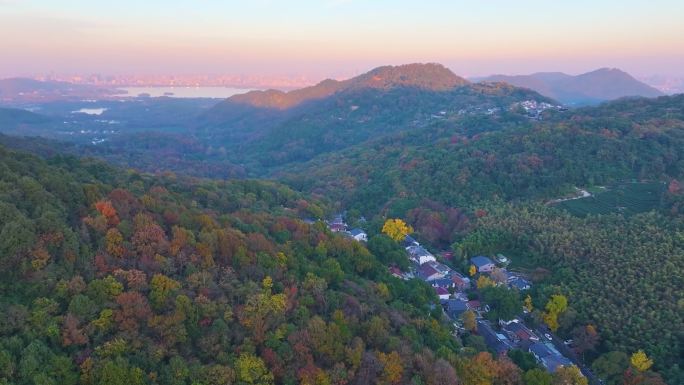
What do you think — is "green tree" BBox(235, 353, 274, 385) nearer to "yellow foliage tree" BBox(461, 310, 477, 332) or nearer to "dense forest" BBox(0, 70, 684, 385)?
"dense forest" BBox(0, 70, 684, 385)

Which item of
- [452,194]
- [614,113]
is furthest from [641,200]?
[614,113]

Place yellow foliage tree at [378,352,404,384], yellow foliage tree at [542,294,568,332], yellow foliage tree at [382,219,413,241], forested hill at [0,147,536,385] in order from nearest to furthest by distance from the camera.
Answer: forested hill at [0,147,536,385]
yellow foliage tree at [378,352,404,384]
yellow foliage tree at [542,294,568,332]
yellow foliage tree at [382,219,413,241]

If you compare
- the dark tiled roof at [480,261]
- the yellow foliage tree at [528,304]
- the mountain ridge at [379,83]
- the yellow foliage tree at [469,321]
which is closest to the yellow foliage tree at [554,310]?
the yellow foliage tree at [528,304]

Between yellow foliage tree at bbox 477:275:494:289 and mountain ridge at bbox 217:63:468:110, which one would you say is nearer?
yellow foliage tree at bbox 477:275:494:289

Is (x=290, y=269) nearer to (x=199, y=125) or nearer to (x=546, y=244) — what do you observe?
(x=546, y=244)

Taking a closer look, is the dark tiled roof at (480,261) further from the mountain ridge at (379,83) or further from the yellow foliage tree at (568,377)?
the mountain ridge at (379,83)

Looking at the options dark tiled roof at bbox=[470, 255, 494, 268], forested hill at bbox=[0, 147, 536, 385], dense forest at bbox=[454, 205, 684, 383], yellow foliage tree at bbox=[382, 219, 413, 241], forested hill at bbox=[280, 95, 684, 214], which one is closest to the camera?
forested hill at bbox=[0, 147, 536, 385]

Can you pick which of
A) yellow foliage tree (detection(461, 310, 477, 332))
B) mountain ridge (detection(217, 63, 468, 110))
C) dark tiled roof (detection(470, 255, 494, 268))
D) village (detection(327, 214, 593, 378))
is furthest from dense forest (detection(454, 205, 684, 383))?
mountain ridge (detection(217, 63, 468, 110))
